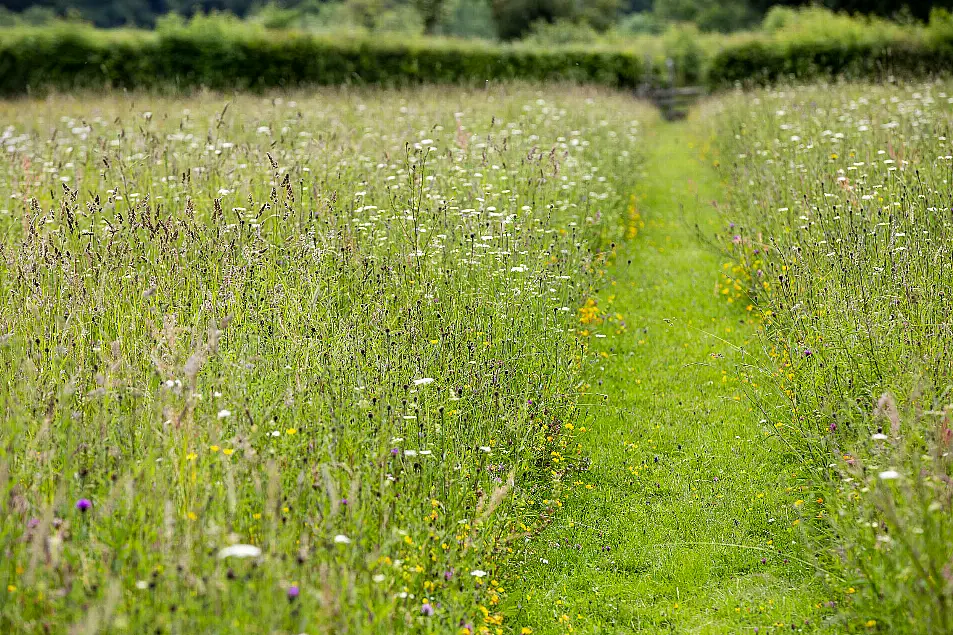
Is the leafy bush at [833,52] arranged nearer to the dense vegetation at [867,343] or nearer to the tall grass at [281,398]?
the dense vegetation at [867,343]

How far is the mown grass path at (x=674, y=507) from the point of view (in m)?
3.77

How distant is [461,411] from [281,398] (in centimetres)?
92

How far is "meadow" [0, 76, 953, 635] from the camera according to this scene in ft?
9.61

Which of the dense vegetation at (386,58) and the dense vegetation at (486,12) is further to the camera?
the dense vegetation at (486,12)

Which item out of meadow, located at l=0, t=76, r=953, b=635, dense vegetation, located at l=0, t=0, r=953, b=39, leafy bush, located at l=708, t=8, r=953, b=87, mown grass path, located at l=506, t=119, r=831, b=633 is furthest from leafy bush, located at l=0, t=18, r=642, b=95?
mown grass path, located at l=506, t=119, r=831, b=633

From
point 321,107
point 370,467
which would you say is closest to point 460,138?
point 321,107

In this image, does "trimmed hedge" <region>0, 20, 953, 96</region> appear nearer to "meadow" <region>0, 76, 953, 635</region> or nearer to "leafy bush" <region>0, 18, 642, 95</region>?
"leafy bush" <region>0, 18, 642, 95</region>

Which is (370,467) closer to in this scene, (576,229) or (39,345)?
(39,345)

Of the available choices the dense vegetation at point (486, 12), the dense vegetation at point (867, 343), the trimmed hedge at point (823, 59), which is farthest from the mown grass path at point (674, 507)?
the dense vegetation at point (486, 12)

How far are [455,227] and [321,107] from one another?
7388 millimetres

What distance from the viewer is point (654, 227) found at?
9992 mm

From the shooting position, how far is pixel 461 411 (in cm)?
425

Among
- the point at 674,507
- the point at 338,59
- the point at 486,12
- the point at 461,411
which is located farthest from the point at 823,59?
the point at 486,12

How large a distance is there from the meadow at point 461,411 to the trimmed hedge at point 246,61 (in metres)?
11.9
